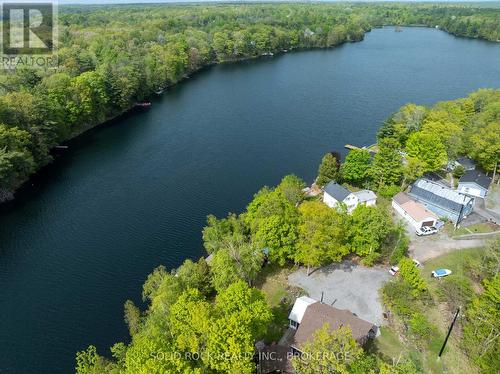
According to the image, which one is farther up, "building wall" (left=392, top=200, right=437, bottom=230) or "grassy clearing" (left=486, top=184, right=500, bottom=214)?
"grassy clearing" (left=486, top=184, right=500, bottom=214)

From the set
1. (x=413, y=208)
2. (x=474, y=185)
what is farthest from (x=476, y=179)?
(x=413, y=208)

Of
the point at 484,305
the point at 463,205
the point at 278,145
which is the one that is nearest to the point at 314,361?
the point at 484,305

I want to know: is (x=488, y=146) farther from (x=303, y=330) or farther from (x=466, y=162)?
(x=303, y=330)

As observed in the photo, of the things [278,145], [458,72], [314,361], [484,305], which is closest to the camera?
[314,361]

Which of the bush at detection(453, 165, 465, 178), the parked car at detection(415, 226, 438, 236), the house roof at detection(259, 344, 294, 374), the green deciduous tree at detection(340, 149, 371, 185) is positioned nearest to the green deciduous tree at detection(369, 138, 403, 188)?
the green deciduous tree at detection(340, 149, 371, 185)

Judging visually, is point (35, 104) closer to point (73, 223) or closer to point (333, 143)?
point (73, 223)

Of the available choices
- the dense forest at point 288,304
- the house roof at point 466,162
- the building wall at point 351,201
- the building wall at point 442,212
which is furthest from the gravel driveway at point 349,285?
the house roof at point 466,162

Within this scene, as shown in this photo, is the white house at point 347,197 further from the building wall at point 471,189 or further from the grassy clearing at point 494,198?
the grassy clearing at point 494,198

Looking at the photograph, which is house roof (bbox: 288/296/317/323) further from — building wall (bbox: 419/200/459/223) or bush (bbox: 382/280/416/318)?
building wall (bbox: 419/200/459/223)
